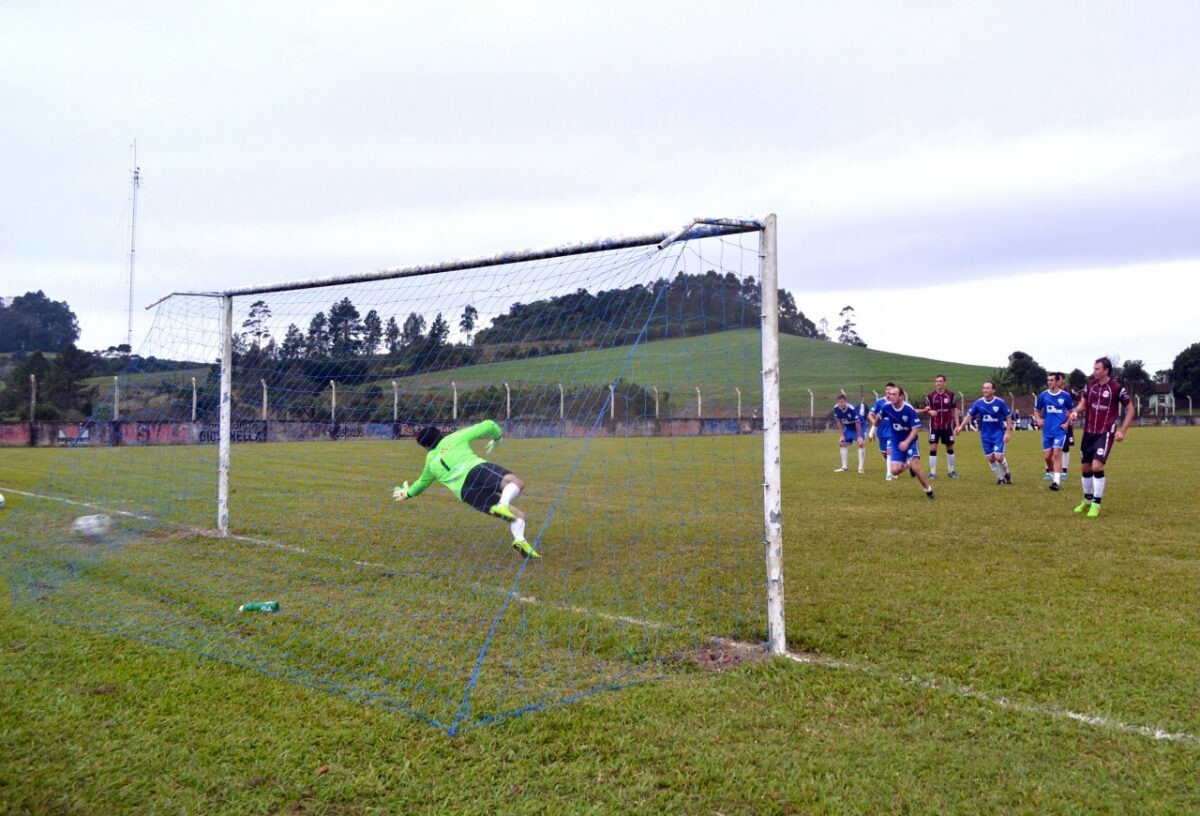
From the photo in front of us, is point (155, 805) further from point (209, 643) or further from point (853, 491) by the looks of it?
point (853, 491)

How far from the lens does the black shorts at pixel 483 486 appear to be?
8.23 meters

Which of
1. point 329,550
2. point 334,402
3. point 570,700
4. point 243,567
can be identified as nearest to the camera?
point 570,700

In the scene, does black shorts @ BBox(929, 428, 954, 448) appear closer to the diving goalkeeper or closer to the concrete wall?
the concrete wall

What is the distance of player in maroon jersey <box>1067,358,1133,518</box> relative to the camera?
1052 cm

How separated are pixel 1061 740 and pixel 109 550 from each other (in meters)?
8.51

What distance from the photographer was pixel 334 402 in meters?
9.67

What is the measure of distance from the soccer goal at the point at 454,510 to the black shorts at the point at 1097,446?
14.0 ft

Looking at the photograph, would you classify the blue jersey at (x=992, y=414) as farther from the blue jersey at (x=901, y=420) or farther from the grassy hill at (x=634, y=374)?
the grassy hill at (x=634, y=374)

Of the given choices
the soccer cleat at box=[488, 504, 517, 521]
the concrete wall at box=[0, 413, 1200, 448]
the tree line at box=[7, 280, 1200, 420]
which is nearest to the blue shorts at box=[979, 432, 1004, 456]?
the concrete wall at box=[0, 413, 1200, 448]

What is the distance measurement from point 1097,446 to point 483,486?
24.8 ft

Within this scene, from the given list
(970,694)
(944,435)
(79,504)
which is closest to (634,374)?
(970,694)

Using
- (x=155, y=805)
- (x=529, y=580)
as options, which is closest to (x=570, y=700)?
(x=155, y=805)

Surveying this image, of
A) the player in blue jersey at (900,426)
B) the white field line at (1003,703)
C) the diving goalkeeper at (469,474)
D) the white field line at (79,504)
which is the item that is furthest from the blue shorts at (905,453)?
the white field line at (79,504)

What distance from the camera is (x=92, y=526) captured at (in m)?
9.72
